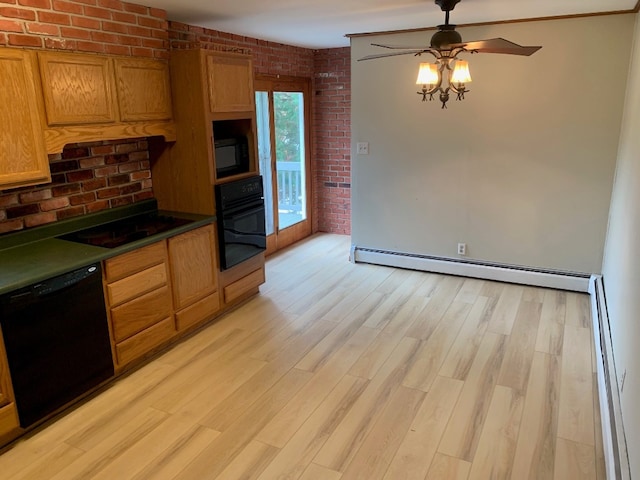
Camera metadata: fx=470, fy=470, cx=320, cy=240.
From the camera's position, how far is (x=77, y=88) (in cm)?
288

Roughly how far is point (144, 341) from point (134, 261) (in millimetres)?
559

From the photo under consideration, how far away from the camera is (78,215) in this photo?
3252mm

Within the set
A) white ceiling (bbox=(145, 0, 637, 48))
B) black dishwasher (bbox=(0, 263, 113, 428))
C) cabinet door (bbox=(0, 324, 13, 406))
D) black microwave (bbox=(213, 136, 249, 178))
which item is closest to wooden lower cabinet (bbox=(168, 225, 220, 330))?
black microwave (bbox=(213, 136, 249, 178))

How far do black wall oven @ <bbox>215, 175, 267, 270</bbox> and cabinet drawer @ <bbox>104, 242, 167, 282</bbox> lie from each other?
24.7 inches

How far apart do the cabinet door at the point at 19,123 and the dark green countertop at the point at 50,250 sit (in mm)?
417

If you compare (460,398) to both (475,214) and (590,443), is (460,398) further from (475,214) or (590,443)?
(475,214)

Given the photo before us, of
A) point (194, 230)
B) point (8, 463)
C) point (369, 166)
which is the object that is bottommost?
point (8, 463)

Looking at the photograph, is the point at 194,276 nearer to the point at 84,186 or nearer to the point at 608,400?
the point at 84,186

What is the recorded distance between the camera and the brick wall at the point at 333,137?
585 cm

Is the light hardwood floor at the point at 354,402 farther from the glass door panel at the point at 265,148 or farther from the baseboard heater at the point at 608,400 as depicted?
the glass door panel at the point at 265,148

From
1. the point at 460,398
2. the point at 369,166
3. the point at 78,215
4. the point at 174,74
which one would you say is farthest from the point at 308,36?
the point at 460,398

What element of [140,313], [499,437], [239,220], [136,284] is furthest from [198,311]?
[499,437]

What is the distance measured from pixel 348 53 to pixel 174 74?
9.24 ft

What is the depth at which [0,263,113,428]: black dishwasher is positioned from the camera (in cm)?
234
